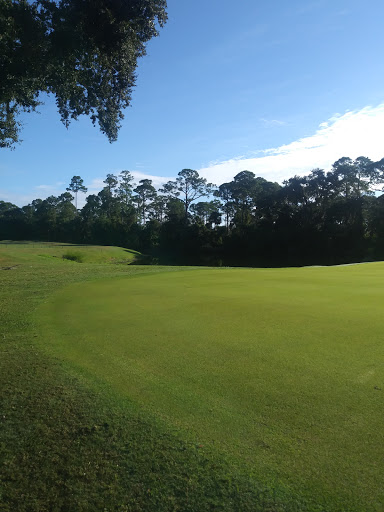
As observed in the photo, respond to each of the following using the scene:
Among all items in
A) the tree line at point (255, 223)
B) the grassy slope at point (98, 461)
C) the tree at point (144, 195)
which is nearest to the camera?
the grassy slope at point (98, 461)

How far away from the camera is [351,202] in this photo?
50.4m

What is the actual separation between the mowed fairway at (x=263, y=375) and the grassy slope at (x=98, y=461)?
195 millimetres

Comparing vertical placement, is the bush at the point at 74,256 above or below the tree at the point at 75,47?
below

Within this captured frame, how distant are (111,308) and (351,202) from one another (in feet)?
162

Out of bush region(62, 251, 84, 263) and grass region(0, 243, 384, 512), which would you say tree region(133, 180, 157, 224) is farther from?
grass region(0, 243, 384, 512)

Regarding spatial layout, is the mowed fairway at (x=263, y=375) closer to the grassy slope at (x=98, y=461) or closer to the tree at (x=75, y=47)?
the grassy slope at (x=98, y=461)

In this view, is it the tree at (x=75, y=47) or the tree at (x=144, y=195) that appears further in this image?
the tree at (x=144, y=195)

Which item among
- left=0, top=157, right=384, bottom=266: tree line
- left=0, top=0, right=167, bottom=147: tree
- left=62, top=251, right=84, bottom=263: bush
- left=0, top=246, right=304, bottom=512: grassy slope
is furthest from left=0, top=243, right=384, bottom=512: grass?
left=0, top=157, right=384, bottom=266: tree line

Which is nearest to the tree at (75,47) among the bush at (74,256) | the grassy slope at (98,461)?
the grassy slope at (98,461)

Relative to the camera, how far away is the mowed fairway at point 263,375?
2904 mm

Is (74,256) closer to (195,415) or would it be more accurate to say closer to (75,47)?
(75,47)

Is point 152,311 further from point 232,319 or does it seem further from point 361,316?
point 361,316

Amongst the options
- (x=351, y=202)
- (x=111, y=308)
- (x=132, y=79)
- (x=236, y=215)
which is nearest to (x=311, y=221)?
(x=351, y=202)

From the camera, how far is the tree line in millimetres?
50438
